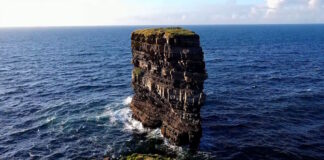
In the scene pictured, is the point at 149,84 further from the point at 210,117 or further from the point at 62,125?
the point at 62,125

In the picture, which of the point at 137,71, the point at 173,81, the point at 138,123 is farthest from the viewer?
the point at 138,123

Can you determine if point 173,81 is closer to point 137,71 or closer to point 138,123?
point 137,71

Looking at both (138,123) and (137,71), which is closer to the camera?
(137,71)

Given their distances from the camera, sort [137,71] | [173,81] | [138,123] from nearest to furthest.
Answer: [173,81]
[137,71]
[138,123]

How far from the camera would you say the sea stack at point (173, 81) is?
46594 mm

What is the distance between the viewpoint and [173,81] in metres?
48.4

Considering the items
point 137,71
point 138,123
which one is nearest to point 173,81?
point 137,71

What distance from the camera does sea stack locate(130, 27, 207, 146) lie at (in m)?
46.6

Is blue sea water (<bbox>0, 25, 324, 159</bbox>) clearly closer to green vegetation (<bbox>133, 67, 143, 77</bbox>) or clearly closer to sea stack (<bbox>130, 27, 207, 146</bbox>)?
sea stack (<bbox>130, 27, 207, 146</bbox>)

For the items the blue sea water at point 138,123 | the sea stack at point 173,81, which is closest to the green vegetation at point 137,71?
the sea stack at point 173,81

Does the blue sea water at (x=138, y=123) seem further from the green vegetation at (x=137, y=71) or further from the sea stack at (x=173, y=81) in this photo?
the green vegetation at (x=137, y=71)

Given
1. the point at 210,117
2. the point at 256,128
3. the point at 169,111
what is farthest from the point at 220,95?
the point at 169,111

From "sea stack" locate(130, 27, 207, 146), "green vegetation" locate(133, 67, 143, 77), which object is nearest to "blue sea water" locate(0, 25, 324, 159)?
"sea stack" locate(130, 27, 207, 146)

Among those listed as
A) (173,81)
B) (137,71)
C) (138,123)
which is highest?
(137,71)
